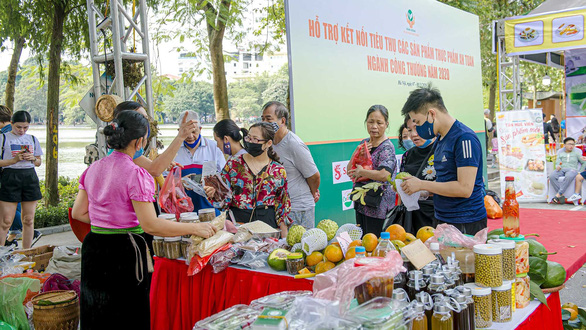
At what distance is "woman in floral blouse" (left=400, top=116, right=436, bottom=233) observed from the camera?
12.8 feet

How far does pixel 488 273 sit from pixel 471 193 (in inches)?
43.0

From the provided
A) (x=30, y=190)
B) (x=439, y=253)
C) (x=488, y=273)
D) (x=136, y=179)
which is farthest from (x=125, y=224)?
(x=30, y=190)

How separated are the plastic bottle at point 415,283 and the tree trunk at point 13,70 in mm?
9510


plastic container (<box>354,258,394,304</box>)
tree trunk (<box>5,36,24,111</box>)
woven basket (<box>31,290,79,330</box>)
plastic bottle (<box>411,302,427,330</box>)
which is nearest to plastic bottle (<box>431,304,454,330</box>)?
plastic bottle (<box>411,302,427,330</box>)

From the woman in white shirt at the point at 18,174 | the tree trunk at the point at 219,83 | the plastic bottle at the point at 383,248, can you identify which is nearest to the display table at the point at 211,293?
the plastic bottle at the point at 383,248

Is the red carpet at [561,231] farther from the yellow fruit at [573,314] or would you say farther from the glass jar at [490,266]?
the glass jar at [490,266]

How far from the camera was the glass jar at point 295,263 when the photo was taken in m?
2.44

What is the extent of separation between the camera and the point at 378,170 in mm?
4000

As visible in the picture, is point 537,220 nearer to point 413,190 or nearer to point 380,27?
point 380,27

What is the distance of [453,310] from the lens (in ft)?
5.62

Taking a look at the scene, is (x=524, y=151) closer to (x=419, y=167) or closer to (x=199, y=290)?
(x=419, y=167)

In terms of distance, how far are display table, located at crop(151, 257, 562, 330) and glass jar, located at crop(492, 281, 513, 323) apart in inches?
4.5

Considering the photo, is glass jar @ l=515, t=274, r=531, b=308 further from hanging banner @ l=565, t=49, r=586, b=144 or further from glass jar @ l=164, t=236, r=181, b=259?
hanging banner @ l=565, t=49, r=586, b=144

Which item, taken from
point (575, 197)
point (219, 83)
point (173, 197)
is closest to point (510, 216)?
point (173, 197)
